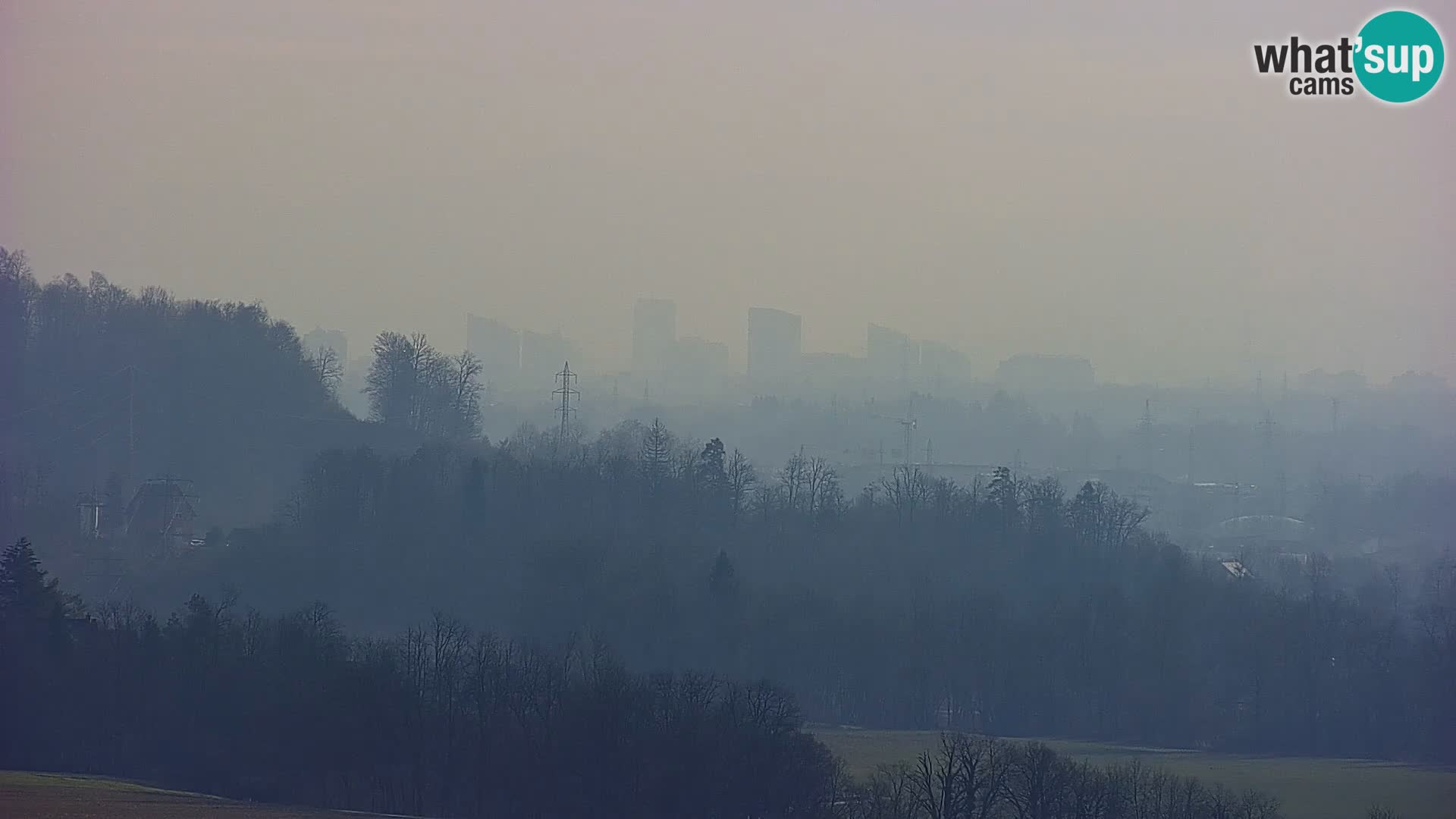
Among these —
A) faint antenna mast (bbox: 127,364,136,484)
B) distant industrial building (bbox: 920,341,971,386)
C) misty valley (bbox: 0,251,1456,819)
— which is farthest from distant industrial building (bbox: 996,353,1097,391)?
faint antenna mast (bbox: 127,364,136,484)

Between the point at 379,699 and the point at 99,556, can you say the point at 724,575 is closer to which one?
the point at 379,699

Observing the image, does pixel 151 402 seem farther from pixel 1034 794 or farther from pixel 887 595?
pixel 1034 794

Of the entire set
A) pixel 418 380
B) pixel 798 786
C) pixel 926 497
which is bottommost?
pixel 798 786

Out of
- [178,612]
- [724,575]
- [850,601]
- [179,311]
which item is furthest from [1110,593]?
[179,311]

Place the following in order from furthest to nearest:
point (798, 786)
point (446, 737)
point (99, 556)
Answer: point (99, 556) → point (446, 737) → point (798, 786)

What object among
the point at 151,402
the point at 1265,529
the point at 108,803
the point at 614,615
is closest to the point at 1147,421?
the point at 1265,529

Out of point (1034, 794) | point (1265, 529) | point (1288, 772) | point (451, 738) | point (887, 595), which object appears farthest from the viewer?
point (1265, 529)

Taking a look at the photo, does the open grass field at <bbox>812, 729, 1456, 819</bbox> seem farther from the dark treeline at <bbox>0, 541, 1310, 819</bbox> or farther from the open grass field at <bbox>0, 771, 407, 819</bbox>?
the open grass field at <bbox>0, 771, 407, 819</bbox>
